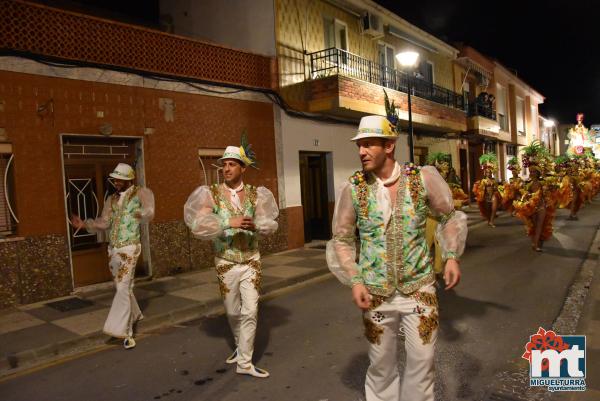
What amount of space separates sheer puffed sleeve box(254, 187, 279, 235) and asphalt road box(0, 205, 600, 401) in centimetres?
134

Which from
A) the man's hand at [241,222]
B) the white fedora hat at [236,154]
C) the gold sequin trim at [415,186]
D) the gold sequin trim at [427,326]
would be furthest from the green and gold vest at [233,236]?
the gold sequin trim at [427,326]

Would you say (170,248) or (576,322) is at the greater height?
(170,248)

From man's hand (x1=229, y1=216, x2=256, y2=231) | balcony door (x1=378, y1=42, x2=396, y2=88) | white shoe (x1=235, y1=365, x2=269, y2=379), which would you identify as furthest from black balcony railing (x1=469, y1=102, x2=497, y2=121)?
white shoe (x1=235, y1=365, x2=269, y2=379)

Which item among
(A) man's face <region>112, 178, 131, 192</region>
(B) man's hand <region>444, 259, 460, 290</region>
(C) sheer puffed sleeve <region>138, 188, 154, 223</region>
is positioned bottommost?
(B) man's hand <region>444, 259, 460, 290</region>

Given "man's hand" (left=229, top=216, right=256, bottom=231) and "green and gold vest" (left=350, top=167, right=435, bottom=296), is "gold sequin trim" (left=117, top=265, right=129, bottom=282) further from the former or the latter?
"green and gold vest" (left=350, top=167, right=435, bottom=296)

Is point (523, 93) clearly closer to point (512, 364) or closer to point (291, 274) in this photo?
point (291, 274)

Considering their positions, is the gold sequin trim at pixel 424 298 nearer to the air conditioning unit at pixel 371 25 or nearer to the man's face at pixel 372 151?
the man's face at pixel 372 151

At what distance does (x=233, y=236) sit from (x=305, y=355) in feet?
4.85

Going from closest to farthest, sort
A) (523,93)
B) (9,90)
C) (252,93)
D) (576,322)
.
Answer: (576,322), (9,90), (252,93), (523,93)

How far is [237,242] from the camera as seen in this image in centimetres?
438

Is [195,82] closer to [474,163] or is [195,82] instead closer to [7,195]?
[7,195]

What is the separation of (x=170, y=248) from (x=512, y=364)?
6.99m

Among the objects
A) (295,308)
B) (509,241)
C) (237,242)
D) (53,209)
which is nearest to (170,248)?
(53,209)

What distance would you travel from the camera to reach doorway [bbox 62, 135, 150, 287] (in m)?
8.38
